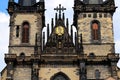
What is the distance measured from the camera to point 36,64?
143 feet

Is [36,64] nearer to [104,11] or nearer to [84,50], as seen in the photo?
[84,50]

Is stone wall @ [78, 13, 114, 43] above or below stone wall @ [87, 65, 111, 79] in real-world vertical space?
above

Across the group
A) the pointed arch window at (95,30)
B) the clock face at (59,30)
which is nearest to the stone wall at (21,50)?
the clock face at (59,30)

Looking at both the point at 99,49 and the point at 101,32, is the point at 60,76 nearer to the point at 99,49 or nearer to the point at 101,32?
the point at 99,49

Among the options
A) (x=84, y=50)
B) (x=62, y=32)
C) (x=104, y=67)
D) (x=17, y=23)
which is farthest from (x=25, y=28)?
(x=104, y=67)

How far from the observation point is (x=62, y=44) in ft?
150

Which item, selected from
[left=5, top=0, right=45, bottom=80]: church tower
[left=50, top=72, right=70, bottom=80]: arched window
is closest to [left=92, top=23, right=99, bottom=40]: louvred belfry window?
[left=50, top=72, right=70, bottom=80]: arched window

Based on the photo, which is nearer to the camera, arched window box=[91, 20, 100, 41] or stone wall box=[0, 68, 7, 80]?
stone wall box=[0, 68, 7, 80]

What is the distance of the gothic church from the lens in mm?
43844

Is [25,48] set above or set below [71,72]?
above

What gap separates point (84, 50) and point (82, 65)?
2751 mm

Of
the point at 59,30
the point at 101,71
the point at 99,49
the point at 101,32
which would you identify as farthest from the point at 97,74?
the point at 59,30

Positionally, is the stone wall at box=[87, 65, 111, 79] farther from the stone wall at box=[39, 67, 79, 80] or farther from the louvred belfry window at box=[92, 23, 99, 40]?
the louvred belfry window at box=[92, 23, 99, 40]

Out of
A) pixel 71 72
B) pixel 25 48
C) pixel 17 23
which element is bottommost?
pixel 71 72
